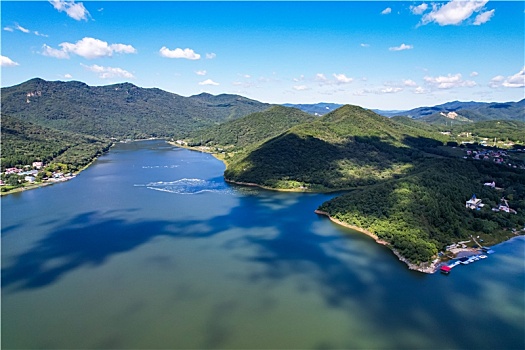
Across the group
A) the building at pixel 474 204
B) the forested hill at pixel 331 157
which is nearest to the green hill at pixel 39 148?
the forested hill at pixel 331 157

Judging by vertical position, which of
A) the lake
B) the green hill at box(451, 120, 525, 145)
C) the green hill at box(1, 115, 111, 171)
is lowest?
the lake

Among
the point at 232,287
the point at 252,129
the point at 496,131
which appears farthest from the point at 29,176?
the point at 496,131

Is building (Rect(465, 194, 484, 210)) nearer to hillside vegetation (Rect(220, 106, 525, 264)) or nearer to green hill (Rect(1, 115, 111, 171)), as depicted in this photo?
hillside vegetation (Rect(220, 106, 525, 264))

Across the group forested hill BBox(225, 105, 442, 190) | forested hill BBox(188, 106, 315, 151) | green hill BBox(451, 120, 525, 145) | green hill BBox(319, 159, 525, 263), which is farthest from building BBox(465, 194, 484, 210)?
forested hill BBox(188, 106, 315, 151)

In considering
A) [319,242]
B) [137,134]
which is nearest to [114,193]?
[319,242]

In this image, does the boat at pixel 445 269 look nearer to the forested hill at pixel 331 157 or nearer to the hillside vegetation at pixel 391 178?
the hillside vegetation at pixel 391 178
